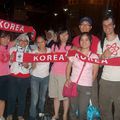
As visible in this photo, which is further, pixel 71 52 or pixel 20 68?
pixel 20 68

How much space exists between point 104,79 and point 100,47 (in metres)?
0.60

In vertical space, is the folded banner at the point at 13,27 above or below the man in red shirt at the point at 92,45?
above

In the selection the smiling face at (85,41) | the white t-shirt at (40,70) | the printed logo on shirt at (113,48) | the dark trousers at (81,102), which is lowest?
the dark trousers at (81,102)

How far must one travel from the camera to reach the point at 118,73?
638cm

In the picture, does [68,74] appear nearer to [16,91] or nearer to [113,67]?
[113,67]

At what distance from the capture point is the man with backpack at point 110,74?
6.36 meters

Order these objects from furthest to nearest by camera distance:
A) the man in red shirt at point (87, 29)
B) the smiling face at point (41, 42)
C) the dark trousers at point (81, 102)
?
1. the smiling face at point (41, 42)
2. the man in red shirt at point (87, 29)
3. the dark trousers at point (81, 102)

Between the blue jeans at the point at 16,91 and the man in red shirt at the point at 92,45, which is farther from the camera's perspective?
the blue jeans at the point at 16,91

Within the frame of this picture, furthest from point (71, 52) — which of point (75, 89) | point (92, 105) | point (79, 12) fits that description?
point (79, 12)

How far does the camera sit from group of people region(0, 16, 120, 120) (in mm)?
6434

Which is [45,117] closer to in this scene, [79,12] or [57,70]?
[57,70]

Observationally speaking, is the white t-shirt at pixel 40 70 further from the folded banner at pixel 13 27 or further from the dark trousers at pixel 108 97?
the dark trousers at pixel 108 97

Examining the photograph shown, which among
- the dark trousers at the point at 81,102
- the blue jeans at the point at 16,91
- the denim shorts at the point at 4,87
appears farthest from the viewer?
the blue jeans at the point at 16,91

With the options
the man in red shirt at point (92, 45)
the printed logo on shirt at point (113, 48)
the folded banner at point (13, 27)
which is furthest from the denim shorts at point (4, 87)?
the printed logo on shirt at point (113, 48)
